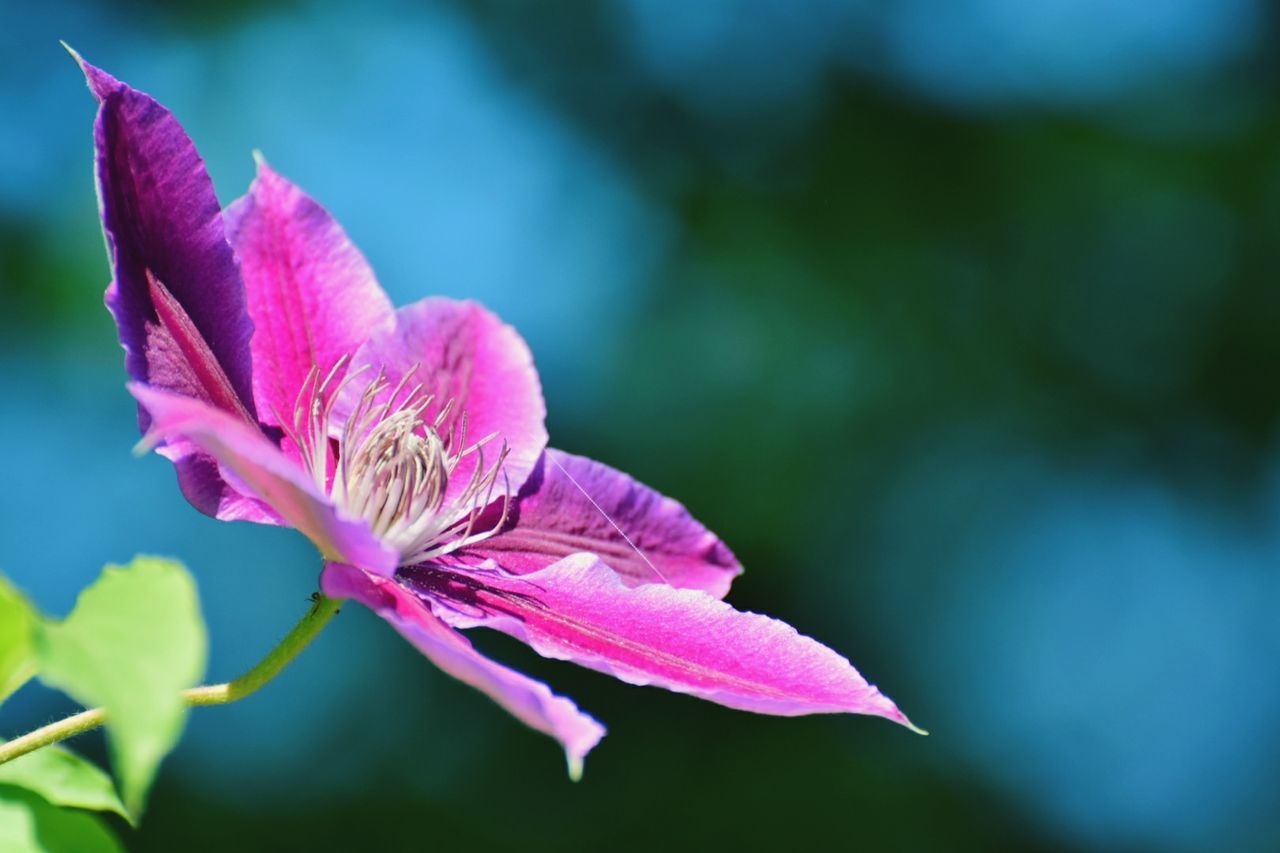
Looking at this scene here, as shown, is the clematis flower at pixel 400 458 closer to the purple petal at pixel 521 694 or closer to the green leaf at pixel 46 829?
the purple petal at pixel 521 694

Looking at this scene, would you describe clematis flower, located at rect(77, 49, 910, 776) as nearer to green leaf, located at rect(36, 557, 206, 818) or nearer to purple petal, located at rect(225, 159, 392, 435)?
purple petal, located at rect(225, 159, 392, 435)

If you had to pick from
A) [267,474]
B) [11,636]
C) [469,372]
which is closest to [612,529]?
[469,372]

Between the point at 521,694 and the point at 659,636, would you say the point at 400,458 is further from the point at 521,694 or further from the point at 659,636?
the point at 521,694

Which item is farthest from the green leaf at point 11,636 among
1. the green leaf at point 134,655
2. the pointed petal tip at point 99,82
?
the pointed petal tip at point 99,82

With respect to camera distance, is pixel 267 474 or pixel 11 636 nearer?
pixel 11 636

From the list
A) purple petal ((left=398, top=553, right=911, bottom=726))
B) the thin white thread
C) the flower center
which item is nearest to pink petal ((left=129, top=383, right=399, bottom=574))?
purple petal ((left=398, top=553, right=911, bottom=726))

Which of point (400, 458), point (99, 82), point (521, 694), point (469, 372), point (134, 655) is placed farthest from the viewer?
point (469, 372)
